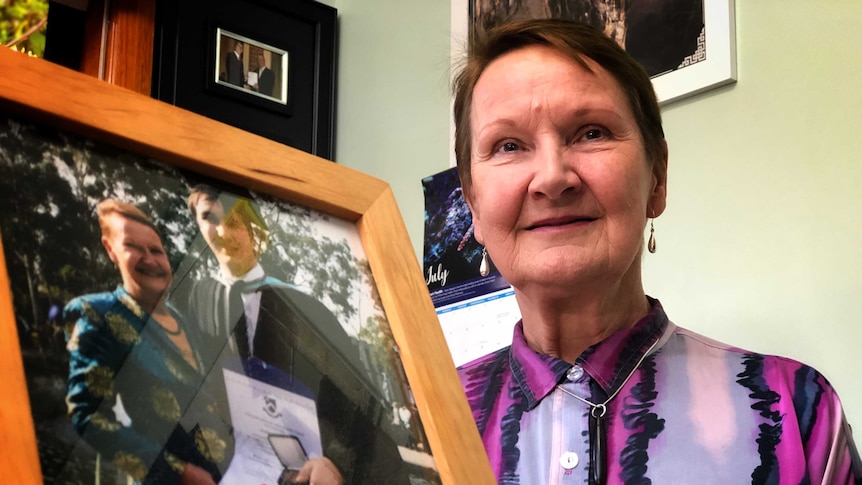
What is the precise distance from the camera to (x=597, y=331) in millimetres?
1098

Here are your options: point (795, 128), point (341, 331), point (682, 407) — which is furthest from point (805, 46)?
point (341, 331)

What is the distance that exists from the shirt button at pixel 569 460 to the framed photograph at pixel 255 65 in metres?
1.65

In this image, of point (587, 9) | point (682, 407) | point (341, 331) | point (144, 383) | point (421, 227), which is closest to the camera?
point (144, 383)

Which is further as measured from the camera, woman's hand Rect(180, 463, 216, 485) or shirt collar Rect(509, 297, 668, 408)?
shirt collar Rect(509, 297, 668, 408)

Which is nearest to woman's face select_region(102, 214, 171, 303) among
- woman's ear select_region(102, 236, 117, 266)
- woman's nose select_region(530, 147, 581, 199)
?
woman's ear select_region(102, 236, 117, 266)

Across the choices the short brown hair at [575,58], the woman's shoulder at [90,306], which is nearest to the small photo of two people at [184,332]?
the woman's shoulder at [90,306]

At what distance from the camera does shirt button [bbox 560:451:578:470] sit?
38.3 inches

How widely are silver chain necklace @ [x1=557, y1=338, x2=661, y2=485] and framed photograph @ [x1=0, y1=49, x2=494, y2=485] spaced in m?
0.45

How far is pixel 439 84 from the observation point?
2236 mm

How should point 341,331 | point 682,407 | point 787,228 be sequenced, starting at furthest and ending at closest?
point 787,228, point 682,407, point 341,331

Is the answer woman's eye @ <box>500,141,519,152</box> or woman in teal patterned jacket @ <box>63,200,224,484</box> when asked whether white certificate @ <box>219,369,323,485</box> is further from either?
woman's eye @ <box>500,141,519,152</box>

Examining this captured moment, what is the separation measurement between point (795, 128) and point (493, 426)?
30.9 inches

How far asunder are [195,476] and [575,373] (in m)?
0.69

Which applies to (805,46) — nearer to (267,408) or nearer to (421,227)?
(421,227)
